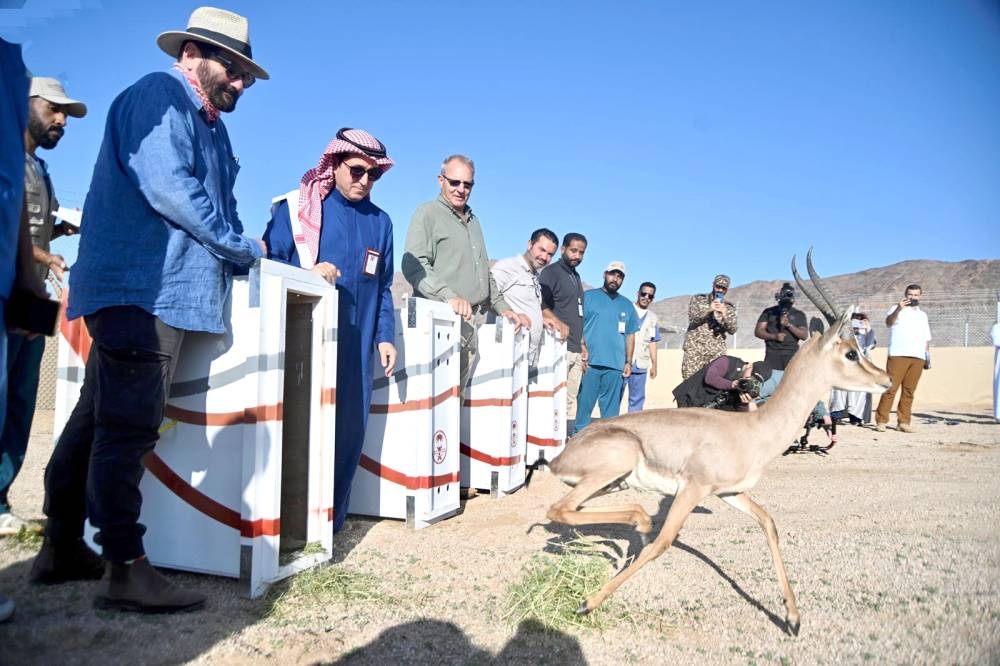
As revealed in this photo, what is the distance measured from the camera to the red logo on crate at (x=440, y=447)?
524 centimetres

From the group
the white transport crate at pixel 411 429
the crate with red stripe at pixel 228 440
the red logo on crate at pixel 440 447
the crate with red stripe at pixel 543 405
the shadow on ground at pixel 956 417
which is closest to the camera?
the crate with red stripe at pixel 228 440

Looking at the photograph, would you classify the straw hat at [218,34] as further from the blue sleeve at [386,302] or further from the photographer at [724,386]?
the photographer at [724,386]

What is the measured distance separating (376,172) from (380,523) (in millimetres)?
2396

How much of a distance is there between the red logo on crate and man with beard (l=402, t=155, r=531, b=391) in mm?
565

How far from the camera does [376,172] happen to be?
4664mm

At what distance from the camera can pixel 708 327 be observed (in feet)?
31.1

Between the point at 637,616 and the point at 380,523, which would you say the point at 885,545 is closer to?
the point at 637,616

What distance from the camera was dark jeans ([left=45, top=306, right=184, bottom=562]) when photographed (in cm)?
310

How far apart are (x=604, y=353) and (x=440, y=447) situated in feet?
13.0

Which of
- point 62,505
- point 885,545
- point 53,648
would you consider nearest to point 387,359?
point 62,505

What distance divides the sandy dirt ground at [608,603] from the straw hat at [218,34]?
253cm

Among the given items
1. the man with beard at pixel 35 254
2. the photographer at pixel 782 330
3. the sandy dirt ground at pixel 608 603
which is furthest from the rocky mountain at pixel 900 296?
the man with beard at pixel 35 254

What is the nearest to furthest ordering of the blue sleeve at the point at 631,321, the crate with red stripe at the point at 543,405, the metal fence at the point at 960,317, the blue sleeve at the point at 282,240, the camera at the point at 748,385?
the blue sleeve at the point at 282,240, the crate with red stripe at the point at 543,405, the camera at the point at 748,385, the blue sleeve at the point at 631,321, the metal fence at the point at 960,317

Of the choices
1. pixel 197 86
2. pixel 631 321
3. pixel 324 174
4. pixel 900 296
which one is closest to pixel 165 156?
pixel 197 86
